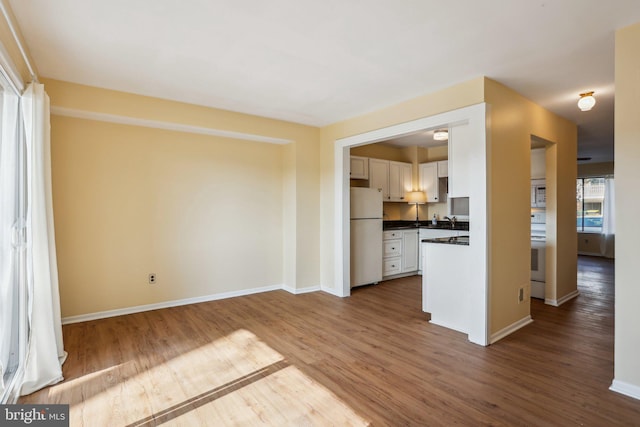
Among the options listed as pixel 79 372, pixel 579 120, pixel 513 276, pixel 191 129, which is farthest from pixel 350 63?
pixel 579 120

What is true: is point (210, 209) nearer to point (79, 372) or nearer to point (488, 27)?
point (79, 372)

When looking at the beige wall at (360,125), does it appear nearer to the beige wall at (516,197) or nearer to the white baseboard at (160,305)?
the beige wall at (516,197)

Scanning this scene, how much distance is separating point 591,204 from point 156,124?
10.7 metres

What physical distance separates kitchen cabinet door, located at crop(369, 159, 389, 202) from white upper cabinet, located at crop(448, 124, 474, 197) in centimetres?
238

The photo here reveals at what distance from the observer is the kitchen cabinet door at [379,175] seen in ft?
19.5

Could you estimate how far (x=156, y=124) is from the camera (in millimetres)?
3896

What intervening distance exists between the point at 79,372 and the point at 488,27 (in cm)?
406

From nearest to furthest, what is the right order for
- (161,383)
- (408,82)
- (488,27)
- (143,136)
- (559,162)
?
(488,27) < (161,383) < (408,82) < (143,136) < (559,162)

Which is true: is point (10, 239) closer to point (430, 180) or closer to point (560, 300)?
point (560, 300)

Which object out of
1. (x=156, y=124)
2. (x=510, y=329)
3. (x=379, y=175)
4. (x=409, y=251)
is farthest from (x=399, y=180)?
(x=156, y=124)

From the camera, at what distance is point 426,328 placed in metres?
3.50

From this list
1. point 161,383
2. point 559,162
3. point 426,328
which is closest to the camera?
point 161,383

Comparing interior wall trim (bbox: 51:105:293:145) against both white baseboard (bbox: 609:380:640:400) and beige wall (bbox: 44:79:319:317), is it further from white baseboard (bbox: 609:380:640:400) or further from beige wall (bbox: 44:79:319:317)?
white baseboard (bbox: 609:380:640:400)

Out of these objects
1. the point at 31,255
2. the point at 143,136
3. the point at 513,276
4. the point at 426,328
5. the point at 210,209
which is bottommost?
the point at 426,328
